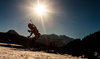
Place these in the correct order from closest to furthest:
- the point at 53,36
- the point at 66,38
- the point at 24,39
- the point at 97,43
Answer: the point at 97,43 < the point at 24,39 < the point at 53,36 < the point at 66,38

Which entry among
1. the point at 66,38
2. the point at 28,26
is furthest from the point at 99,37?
the point at 66,38

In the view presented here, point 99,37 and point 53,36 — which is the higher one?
point 53,36

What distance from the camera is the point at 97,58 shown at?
5.27 metres

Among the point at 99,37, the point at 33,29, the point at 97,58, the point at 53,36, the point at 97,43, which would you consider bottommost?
the point at 97,58

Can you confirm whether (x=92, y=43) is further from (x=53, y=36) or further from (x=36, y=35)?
(x=53, y=36)

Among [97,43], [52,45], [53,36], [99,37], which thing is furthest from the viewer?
[53,36]

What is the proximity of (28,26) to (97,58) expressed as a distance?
8269 mm

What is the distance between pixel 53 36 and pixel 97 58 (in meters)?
63.7

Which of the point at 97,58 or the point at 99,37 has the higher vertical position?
the point at 99,37

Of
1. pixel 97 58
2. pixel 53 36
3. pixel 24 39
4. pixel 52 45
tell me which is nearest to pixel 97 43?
pixel 97 58

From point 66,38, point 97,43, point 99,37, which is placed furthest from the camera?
point 66,38

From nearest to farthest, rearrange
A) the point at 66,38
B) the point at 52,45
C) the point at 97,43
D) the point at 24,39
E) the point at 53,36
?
1. the point at 97,43
2. the point at 52,45
3. the point at 24,39
4. the point at 53,36
5. the point at 66,38

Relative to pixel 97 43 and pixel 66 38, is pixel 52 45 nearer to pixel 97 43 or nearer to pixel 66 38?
pixel 97 43

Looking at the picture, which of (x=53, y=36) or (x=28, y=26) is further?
(x=53, y=36)
